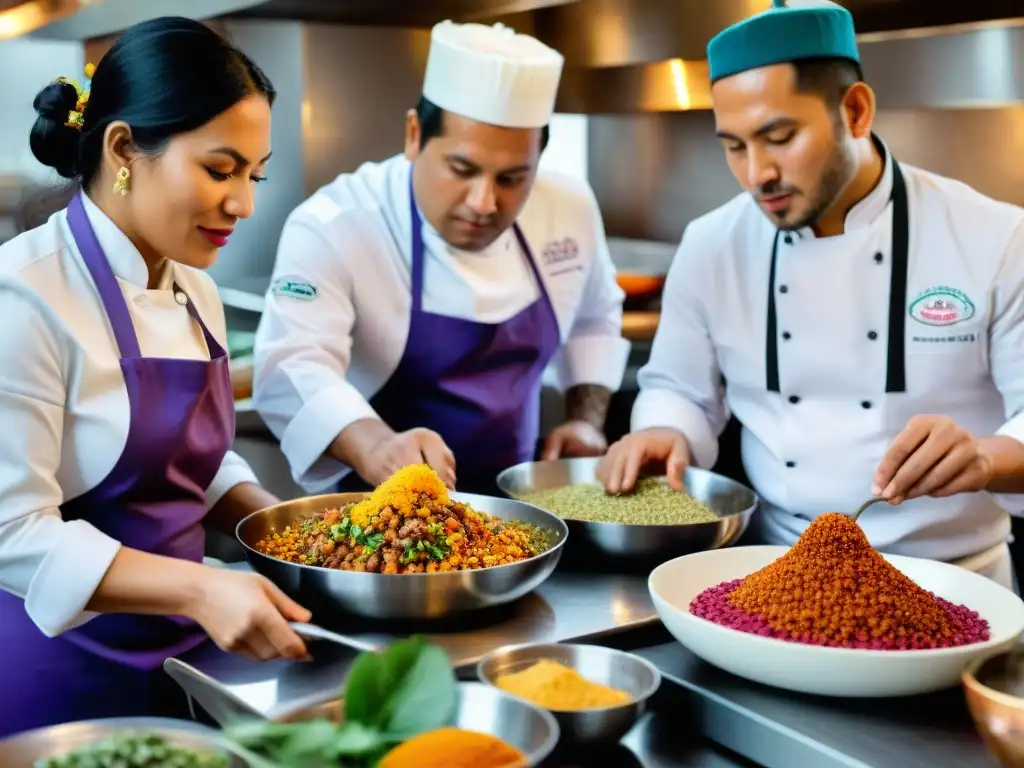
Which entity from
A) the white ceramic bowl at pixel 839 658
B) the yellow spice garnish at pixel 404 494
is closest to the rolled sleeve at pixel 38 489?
the yellow spice garnish at pixel 404 494

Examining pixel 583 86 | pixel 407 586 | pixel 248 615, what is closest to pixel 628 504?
pixel 407 586

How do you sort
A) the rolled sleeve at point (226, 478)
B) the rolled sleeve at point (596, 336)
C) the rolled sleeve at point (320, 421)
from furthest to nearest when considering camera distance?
the rolled sleeve at point (596, 336)
the rolled sleeve at point (320, 421)
the rolled sleeve at point (226, 478)

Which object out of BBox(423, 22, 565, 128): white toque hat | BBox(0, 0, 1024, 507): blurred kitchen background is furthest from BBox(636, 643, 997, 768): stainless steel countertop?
BBox(0, 0, 1024, 507): blurred kitchen background

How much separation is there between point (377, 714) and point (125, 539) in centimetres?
70

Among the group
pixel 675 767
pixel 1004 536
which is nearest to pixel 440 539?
pixel 675 767

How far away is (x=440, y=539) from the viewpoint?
1.67m

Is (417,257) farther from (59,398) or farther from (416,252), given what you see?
(59,398)

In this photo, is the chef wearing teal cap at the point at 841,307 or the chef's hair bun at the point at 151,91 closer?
the chef's hair bun at the point at 151,91

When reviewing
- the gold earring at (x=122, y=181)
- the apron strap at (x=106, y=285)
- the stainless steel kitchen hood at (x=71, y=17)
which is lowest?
the apron strap at (x=106, y=285)

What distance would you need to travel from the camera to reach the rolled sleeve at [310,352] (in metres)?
2.41

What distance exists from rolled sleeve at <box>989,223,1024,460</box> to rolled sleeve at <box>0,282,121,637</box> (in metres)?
1.66

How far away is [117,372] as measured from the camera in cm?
163

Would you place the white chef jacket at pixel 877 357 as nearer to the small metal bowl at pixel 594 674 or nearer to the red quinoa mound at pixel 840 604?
the red quinoa mound at pixel 840 604

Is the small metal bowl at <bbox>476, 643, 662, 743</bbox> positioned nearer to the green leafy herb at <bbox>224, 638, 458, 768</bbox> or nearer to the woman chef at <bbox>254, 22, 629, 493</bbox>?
the green leafy herb at <bbox>224, 638, 458, 768</bbox>
